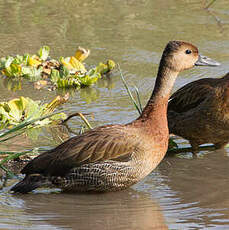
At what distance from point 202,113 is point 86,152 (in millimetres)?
1780

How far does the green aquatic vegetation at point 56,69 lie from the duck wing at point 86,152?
10.9 feet

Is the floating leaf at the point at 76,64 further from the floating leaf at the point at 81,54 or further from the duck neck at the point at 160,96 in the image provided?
the duck neck at the point at 160,96

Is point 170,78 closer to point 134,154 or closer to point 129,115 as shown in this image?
point 134,154

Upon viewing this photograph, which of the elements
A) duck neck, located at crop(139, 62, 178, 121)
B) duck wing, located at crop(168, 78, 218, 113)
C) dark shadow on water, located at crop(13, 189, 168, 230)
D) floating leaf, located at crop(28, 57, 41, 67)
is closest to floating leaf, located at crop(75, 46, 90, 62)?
floating leaf, located at crop(28, 57, 41, 67)

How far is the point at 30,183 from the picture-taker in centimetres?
617

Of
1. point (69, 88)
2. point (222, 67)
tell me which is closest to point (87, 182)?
point (69, 88)

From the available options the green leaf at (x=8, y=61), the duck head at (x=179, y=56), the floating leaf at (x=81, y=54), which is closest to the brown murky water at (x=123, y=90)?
the green leaf at (x=8, y=61)

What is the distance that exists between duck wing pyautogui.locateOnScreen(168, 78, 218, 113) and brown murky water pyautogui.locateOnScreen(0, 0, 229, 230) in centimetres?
60

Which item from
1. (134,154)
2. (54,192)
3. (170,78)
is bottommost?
(54,192)

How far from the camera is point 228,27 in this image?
Result: 39.2 feet

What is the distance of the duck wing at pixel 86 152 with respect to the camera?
20.4ft

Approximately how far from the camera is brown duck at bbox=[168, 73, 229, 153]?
7281 mm

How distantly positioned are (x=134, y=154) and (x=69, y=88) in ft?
12.0

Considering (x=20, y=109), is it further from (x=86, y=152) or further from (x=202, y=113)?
(x=202, y=113)
